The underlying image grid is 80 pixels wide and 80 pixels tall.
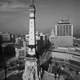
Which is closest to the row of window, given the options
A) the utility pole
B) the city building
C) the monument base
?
the city building

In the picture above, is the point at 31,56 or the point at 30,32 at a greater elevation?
the point at 30,32

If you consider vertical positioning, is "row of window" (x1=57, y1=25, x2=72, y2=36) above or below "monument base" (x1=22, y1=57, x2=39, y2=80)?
above

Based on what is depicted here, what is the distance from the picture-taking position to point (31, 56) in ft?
8.27

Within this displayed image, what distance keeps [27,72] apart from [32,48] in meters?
0.61

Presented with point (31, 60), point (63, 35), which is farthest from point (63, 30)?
point (31, 60)

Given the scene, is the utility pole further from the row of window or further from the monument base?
the row of window

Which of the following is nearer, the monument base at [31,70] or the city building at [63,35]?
the monument base at [31,70]

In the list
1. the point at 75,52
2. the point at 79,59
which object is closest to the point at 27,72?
the point at 79,59

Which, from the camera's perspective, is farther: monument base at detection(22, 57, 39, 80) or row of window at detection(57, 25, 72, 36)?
row of window at detection(57, 25, 72, 36)

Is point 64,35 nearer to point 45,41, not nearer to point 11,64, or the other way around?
point 45,41

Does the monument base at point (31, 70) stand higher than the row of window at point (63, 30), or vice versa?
the row of window at point (63, 30)

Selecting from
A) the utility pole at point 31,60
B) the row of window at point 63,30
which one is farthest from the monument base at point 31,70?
the row of window at point 63,30

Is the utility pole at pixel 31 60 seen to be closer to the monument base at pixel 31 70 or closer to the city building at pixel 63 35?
the monument base at pixel 31 70

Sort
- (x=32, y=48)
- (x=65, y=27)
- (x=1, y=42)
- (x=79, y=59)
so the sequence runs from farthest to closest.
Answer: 1. (x=65, y=27)
2. (x=79, y=59)
3. (x=1, y=42)
4. (x=32, y=48)
